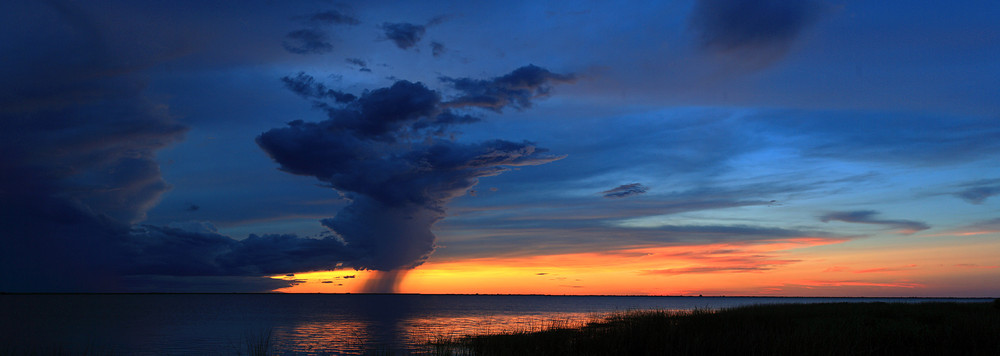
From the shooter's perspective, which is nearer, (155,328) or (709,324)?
(709,324)

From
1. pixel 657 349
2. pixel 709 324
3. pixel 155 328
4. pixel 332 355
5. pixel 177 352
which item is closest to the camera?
pixel 657 349

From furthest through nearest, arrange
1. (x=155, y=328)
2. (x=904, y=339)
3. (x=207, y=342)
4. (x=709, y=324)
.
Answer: (x=155, y=328) → (x=207, y=342) → (x=709, y=324) → (x=904, y=339)

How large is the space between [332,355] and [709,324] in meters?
22.7

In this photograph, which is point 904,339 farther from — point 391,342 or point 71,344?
point 71,344

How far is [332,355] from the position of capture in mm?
34094

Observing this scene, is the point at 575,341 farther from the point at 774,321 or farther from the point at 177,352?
the point at 177,352

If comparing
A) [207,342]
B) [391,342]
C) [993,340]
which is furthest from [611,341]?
[207,342]

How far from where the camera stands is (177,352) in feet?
125

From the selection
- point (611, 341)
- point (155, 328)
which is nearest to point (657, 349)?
point (611, 341)

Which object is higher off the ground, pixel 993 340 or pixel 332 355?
pixel 993 340

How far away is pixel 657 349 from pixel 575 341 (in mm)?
5540

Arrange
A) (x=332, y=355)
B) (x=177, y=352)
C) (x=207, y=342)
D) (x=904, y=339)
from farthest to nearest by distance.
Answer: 1. (x=207, y=342)
2. (x=177, y=352)
3. (x=332, y=355)
4. (x=904, y=339)

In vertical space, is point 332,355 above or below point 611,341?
below

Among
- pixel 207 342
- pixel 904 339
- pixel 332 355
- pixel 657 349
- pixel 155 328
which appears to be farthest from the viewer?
pixel 155 328
